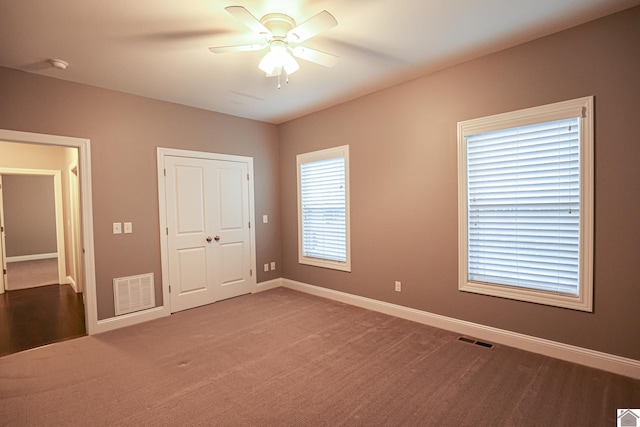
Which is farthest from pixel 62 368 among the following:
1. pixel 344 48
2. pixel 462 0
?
pixel 462 0

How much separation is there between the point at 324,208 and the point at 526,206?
104 inches

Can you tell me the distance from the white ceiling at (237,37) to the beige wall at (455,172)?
0.21 meters

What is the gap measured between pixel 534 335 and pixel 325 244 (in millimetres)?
2772

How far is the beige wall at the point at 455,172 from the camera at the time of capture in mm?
2406

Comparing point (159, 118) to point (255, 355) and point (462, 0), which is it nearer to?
point (255, 355)

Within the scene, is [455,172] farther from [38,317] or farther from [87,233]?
[38,317]

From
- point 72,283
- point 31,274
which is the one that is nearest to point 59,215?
point 72,283

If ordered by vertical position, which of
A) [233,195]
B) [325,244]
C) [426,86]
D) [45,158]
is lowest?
[325,244]

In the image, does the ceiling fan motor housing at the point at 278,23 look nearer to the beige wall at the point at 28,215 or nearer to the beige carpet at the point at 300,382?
the beige carpet at the point at 300,382

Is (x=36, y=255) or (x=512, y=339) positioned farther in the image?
(x=36, y=255)

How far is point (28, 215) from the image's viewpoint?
875cm

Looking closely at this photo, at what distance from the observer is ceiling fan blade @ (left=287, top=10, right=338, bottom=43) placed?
2.02m

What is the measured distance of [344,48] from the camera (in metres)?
2.88

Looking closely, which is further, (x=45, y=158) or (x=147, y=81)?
(x=45, y=158)
